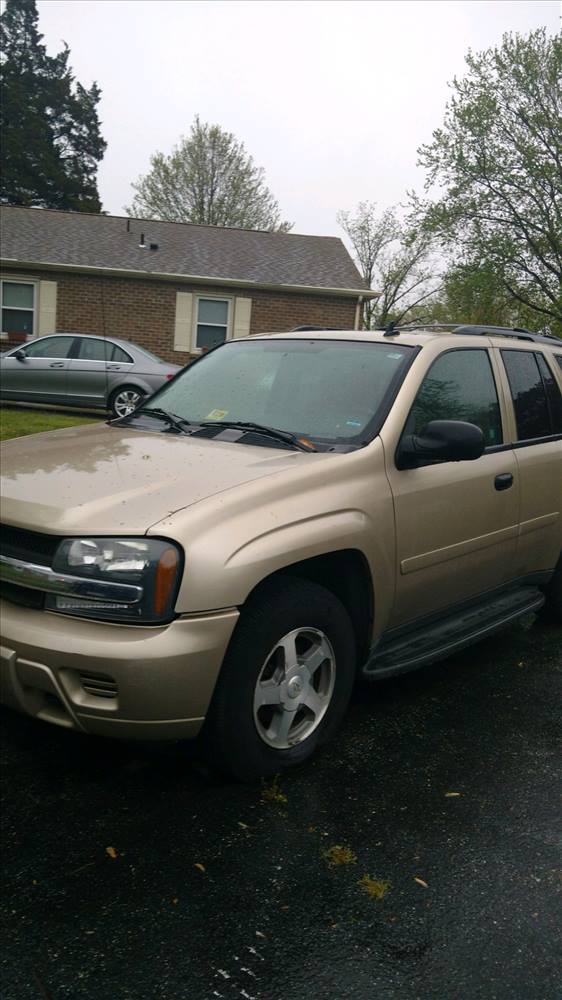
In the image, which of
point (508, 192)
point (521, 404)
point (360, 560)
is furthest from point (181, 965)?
point (508, 192)

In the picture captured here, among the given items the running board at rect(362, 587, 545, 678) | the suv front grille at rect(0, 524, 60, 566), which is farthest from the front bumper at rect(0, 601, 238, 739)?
the running board at rect(362, 587, 545, 678)

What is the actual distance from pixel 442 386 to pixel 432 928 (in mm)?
2422

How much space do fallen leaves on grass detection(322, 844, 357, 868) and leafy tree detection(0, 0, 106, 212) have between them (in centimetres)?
4645

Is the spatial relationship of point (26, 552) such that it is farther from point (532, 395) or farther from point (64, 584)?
point (532, 395)

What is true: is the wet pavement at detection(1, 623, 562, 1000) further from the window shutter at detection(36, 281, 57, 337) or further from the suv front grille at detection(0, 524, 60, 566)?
the window shutter at detection(36, 281, 57, 337)


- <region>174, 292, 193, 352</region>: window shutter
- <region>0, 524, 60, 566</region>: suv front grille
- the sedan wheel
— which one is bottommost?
the sedan wheel

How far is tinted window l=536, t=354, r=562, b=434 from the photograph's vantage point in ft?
15.8

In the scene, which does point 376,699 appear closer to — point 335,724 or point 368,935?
point 335,724

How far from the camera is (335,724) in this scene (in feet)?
10.7

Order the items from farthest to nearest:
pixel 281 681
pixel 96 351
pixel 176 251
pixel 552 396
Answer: pixel 176 251 → pixel 96 351 → pixel 552 396 → pixel 281 681

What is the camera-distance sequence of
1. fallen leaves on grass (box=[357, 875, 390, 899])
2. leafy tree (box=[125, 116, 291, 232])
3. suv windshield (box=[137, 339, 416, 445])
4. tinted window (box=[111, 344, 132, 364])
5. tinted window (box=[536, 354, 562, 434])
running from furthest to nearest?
1. leafy tree (box=[125, 116, 291, 232])
2. tinted window (box=[111, 344, 132, 364])
3. tinted window (box=[536, 354, 562, 434])
4. suv windshield (box=[137, 339, 416, 445])
5. fallen leaves on grass (box=[357, 875, 390, 899])

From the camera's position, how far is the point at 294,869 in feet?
8.30

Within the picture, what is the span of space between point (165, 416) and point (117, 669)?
5.73ft

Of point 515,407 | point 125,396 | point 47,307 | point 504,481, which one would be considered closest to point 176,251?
point 47,307
